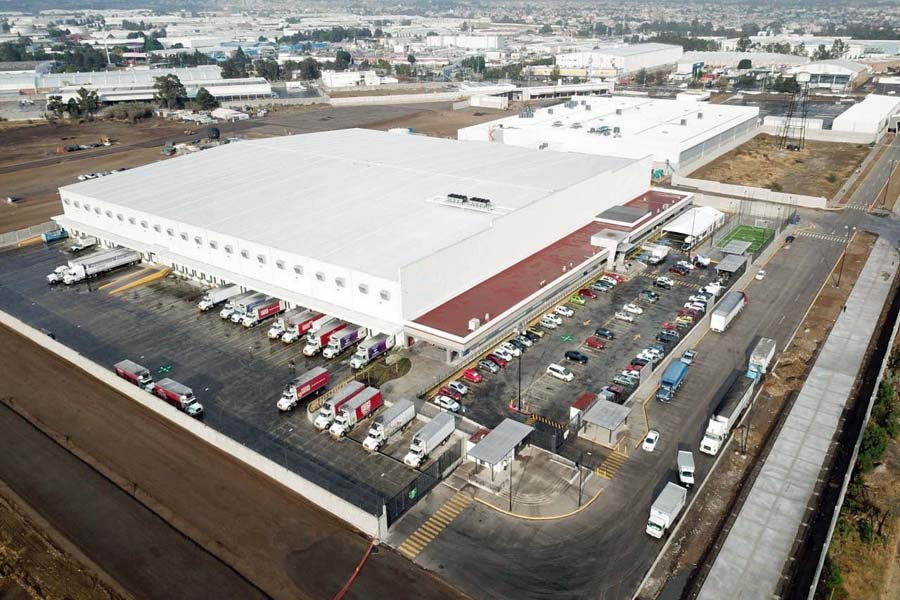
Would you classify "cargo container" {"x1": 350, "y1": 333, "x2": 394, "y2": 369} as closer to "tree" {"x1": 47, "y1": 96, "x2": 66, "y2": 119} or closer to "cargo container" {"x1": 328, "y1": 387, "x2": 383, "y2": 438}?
"cargo container" {"x1": 328, "y1": 387, "x2": 383, "y2": 438}

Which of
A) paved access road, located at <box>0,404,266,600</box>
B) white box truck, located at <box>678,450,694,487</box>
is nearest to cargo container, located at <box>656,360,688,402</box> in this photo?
white box truck, located at <box>678,450,694,487</box>

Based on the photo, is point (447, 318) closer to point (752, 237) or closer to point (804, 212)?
point (752, 237)

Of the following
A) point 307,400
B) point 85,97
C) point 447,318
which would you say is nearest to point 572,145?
point 447,318

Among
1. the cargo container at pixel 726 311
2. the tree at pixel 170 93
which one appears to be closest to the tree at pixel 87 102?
the tree at pixel 170 93

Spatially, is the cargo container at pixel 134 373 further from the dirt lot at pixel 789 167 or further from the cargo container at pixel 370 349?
the dirt lot at pixel 789 167

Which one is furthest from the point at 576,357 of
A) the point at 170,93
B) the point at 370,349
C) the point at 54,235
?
the point at 170,93

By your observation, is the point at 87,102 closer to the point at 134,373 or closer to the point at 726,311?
the point at 134,373
